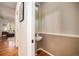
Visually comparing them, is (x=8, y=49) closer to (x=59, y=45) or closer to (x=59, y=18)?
(x=59, y=45)

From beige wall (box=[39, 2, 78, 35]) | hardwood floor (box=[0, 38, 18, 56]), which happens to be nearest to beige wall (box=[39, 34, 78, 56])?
beige wall (box=[39, 2, 78, 35])

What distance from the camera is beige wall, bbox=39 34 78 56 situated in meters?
1.76

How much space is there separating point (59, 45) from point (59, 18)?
615 mm

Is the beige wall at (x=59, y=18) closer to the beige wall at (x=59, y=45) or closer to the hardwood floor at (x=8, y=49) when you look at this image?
the beige wall at (x=59, y=45)

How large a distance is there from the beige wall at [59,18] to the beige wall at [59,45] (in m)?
0.15

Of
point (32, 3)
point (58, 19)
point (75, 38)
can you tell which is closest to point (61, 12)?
point (58, 19)

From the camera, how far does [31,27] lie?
1.14 metres

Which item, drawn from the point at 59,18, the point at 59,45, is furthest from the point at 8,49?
the point at 59,18

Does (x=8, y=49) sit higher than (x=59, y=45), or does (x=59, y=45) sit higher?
(x=59, y=45)

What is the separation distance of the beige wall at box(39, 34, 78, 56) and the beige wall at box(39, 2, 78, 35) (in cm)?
15

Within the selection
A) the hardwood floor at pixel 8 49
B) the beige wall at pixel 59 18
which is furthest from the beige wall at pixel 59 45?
the hardwood floor at pixel 8 49

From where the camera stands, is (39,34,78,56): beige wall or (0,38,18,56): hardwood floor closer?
(39,34,78,56): beige wall

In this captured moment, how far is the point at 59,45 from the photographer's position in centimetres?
218

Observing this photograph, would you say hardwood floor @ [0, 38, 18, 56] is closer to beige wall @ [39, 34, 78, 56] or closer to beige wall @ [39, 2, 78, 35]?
beige wall @ [39, 34, 78, 56]
